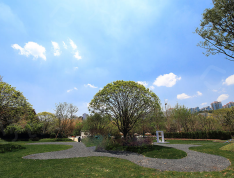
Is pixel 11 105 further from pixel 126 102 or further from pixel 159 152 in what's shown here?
pixel 159 152

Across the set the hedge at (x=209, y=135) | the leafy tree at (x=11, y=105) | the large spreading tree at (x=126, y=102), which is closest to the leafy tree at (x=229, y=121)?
the hedge at (x=209, y=135)

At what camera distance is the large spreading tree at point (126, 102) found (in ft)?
45.8

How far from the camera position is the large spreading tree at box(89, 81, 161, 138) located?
13969 mm

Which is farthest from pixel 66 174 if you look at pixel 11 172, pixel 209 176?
pixel 209 176

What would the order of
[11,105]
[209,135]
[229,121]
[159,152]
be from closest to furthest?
[159,152], [11,105], [209,135], [229,121]

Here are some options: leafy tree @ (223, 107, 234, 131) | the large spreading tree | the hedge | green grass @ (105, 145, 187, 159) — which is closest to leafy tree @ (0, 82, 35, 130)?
the large spreading tree

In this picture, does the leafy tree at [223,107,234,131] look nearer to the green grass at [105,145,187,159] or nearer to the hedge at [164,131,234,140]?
the hedge at [164,131,234,140]

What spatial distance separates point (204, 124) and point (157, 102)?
72.4 ft

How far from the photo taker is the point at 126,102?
14.8 metres

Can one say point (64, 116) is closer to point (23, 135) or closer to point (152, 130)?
point (23, 135)

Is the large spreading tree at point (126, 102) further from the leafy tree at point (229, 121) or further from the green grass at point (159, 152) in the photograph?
the leafy tree at point (229, 121)

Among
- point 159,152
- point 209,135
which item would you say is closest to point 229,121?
point 209,135

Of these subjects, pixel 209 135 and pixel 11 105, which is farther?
pixel 209 135

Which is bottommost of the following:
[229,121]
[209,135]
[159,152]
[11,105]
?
[159,152]
